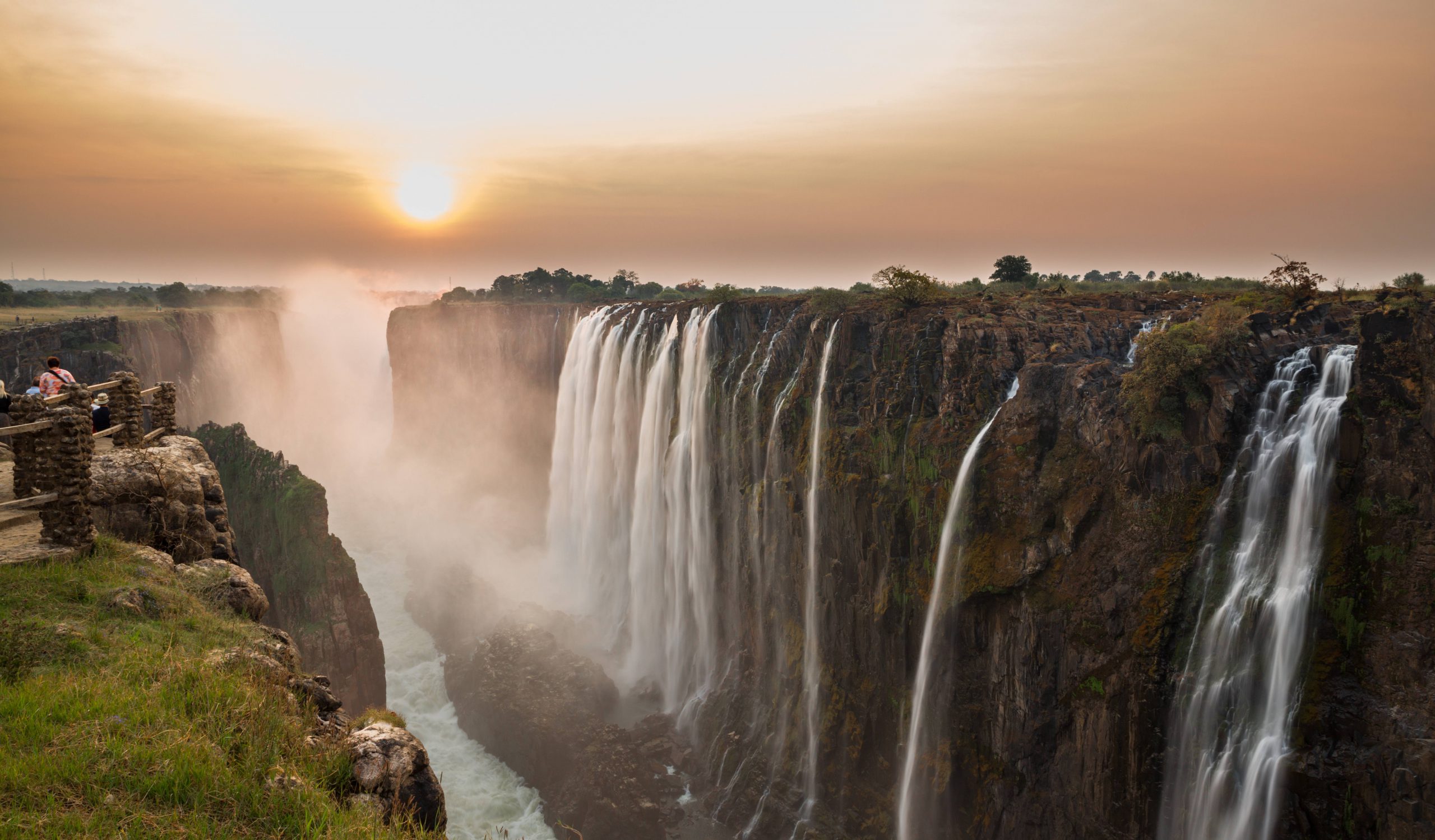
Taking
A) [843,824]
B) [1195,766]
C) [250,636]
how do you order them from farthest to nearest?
[843,824]
[1195,766]
[250,636]

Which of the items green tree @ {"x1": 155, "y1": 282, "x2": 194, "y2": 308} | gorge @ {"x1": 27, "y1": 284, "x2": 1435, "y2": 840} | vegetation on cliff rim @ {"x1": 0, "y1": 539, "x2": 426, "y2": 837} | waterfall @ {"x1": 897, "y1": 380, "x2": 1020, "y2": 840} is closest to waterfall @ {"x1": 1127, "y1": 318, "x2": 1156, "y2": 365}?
gorge @ {"x1": 27, "y1": 284, "x2": 1435, "y2": 840}

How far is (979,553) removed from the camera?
1980 cm

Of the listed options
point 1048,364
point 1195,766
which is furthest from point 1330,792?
point 1048,364

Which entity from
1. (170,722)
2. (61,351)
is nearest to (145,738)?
(170,722)

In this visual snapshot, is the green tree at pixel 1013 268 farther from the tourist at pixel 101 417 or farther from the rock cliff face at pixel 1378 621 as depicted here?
the tourist at pixel 101 417

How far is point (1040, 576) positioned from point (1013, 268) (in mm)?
20047

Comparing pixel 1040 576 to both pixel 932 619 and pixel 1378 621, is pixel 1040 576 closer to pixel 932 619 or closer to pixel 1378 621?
pixel 932 619

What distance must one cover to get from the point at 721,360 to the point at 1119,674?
20.6 metres

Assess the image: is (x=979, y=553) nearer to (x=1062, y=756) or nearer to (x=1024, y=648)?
(x=1024, y=648)

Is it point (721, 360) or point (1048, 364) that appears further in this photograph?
point (721, 360)

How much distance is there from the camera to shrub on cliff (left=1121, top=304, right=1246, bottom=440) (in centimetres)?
1647

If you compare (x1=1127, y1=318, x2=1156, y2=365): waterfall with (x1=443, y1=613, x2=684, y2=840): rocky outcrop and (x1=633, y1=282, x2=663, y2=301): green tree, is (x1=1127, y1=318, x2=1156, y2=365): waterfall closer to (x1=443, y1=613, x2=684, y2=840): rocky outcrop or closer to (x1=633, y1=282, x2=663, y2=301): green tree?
(x1=443, y1=613, x2=684, y2=840): rocky outcrop

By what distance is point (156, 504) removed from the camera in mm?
11484

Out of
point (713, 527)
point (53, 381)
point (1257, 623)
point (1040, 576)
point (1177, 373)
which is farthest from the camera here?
point (713, 527)
